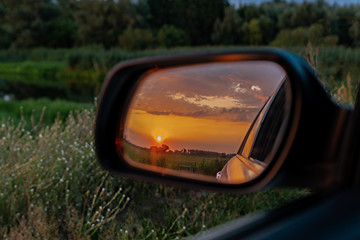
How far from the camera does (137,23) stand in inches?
1774

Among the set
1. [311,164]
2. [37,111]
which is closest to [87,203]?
[311,164]

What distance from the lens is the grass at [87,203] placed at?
3156 mm

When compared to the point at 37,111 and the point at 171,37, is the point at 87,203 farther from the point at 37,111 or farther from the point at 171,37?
the point at 171,37

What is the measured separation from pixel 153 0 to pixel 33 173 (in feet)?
163

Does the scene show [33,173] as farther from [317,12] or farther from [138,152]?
[317,12]

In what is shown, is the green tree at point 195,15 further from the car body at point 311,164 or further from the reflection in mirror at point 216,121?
the car body at point 311,164

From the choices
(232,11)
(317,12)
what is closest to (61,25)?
(232,11)

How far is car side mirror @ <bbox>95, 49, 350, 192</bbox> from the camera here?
3.03 feet

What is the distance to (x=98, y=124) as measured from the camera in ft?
4.89

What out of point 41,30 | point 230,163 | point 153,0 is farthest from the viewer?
point 153,0

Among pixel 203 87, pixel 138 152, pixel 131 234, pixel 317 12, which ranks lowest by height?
pixel 131 234

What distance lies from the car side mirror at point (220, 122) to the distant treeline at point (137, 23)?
31.5m

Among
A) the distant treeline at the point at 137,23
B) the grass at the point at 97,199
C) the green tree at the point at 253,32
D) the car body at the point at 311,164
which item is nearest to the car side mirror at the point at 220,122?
the car body at the point at 311,164

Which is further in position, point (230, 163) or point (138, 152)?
point (138, 152)
